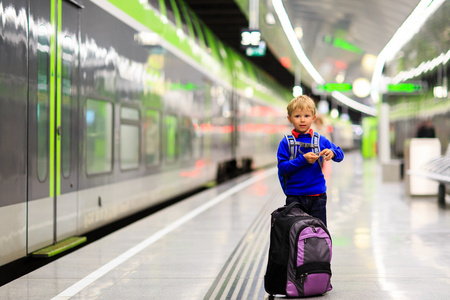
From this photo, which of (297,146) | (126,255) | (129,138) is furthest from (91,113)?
(297,146)

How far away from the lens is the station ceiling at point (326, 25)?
14.8 m

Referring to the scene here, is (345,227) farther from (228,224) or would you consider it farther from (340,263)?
(340,263)

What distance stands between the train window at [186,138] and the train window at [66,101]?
532 cm

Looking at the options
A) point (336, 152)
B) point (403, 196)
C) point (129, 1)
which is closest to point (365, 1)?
point (403, 196)

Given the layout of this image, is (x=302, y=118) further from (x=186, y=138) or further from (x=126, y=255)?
(x=186, y=138)

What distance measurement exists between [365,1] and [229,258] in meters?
9.73

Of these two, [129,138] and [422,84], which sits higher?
[422,84]

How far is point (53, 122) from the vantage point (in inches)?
246

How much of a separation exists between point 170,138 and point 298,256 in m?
6.96

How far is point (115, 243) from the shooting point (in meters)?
6.90

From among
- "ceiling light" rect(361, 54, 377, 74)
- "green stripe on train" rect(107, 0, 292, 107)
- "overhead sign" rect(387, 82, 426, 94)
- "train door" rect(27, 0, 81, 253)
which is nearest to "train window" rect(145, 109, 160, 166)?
Result: "green stripe on train" rect(107, 0, 292, 107)

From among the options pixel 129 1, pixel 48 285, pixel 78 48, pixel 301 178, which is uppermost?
pixel 129 1

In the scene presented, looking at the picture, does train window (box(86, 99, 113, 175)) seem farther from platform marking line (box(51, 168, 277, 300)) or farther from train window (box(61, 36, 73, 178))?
platform marking line (box(51, 168, 277, 300))

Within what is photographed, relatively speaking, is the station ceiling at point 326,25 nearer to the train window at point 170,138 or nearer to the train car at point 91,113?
the train car at point 91,113
